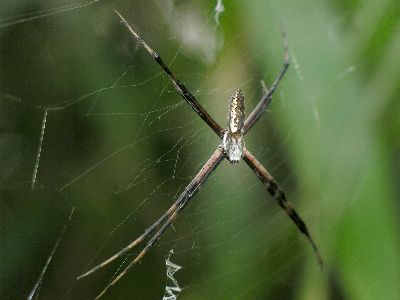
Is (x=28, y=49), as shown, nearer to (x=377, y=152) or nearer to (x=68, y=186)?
(x=68, y=186)

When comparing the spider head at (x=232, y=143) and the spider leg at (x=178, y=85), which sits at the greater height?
the spider leg at (x=178, y=85)

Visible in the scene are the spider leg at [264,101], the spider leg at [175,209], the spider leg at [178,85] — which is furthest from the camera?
the spider leg at [264,101]

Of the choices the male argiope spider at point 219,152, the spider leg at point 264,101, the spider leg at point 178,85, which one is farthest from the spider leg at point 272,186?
the spider leg at point 178,85

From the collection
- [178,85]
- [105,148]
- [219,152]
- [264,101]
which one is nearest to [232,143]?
[219,152]

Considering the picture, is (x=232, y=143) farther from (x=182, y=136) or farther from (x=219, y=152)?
(x=182, y=136)

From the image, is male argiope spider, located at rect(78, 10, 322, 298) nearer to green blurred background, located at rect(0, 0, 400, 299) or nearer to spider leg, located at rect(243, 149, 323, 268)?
spider leg, located at rect(243, 149, 323, 268)

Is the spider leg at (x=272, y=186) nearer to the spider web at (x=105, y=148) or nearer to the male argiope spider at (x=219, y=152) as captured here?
the male argiope spider at (x=219, y=152)

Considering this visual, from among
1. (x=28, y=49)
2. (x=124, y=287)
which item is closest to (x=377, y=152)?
(x=124, y=287)
